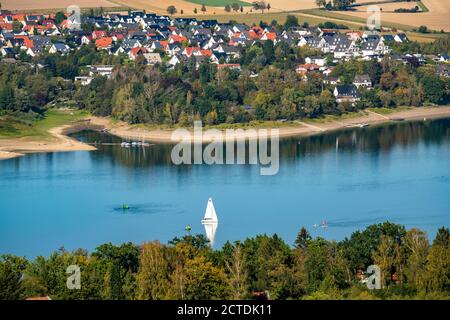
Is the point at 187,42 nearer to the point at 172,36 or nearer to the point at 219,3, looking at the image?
the point at 172,36

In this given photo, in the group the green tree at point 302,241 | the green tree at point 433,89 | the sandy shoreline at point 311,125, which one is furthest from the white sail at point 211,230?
the green tree at point 433,89

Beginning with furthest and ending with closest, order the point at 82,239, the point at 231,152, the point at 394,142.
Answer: the point at 394,142 < the point at 231,152 < the point at 82,239

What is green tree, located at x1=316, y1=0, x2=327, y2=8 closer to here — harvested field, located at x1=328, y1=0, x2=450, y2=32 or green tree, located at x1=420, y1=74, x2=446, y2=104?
harvested field, located at x1=328, y1=0, x2=450, y2=32

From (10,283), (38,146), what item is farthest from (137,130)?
(10,283)

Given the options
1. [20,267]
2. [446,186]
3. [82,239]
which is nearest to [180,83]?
[446,186]

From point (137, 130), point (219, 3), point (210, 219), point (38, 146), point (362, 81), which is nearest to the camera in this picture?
point (210, 219)

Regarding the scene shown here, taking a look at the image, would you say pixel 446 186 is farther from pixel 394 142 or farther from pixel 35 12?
pixel 35 12
